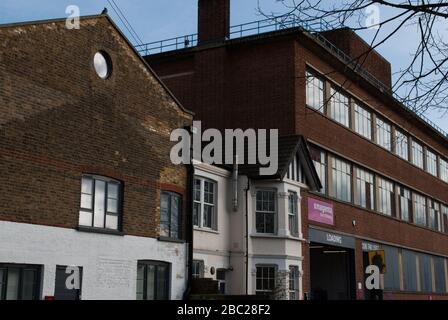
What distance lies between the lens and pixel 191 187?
2119 cm

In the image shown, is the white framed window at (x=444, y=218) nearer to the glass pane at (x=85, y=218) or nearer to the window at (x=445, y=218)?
the window at (x=445, y=218)

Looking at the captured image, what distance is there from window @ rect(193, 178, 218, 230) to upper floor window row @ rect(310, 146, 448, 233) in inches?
290

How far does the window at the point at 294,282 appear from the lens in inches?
965

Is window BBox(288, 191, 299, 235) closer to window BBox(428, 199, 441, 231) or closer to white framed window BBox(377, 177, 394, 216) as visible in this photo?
white framed window BBox(377, 177, 394, 216)

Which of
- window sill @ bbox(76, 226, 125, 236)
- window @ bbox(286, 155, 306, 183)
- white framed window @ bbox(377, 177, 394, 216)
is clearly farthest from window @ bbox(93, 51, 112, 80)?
white framed window @ bbox(377, 177, 394, 216)

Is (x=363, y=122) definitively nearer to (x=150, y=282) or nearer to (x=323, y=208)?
(x=323, y=208)

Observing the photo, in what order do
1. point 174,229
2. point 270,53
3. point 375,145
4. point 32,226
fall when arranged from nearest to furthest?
point 32,226 → point 174,229 → point 270,53 → point 375,145

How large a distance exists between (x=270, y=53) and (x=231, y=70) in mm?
2221

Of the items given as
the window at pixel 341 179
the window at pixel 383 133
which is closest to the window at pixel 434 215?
the window at pixel 383 133

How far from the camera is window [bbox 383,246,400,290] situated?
3482 centimetres

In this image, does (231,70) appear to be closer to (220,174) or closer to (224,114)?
(224,114)

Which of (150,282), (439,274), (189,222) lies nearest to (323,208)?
(189,222)

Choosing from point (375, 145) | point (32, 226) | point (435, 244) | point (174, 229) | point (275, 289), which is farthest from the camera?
point (435, 244)

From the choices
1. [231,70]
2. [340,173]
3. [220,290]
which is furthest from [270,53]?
[220,290]
